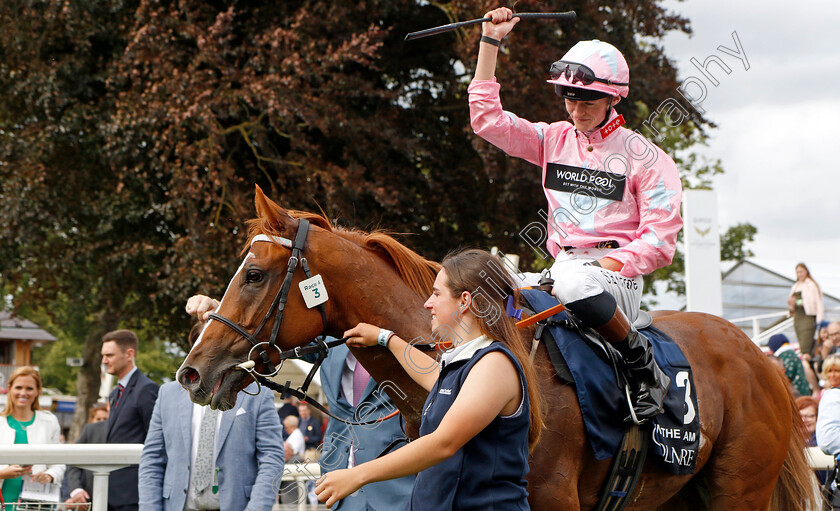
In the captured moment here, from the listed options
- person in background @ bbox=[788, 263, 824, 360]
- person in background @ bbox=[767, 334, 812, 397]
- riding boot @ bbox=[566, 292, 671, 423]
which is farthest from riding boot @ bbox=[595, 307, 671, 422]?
person in background @ bbox=[788, 263, 824, 360]

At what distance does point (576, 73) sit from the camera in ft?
11.6

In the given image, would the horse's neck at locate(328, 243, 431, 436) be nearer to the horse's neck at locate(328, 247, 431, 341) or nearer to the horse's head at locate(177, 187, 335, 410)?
the horse's neck at locate(328, 247, 431, 341)

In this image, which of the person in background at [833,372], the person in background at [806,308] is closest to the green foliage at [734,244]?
the person in background at [806,308]

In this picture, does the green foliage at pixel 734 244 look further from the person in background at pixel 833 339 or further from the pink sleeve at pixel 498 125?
the pink sleeve at pixel 498 125

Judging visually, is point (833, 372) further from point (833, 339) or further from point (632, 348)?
point (833, 339)

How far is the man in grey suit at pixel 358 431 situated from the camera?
3.71m

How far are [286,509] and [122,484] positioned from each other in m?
1.12

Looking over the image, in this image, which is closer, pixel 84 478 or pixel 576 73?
→ pixel 576 73

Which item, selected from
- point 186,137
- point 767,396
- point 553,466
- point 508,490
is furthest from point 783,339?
point 508,490

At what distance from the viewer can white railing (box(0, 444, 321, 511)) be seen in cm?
432

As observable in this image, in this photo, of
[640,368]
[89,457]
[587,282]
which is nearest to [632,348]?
[640,368]

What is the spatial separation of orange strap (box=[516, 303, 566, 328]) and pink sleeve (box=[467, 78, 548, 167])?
0.85m

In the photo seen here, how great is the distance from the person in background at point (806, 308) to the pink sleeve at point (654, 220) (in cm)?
887

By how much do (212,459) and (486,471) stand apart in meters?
2.41
